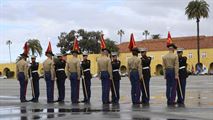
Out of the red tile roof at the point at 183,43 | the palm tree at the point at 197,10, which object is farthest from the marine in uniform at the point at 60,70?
the red tile roof at the point at 183,43

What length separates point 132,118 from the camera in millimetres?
12062

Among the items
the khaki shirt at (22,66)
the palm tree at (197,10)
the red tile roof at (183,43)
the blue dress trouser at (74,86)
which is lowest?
the blue dress trouser at (74,86)

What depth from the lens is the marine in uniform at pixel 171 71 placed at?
15469 millimetres

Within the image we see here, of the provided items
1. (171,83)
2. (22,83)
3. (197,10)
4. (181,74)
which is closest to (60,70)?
(22,83)

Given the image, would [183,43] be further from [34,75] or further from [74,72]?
[74,72]

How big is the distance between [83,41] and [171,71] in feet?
308

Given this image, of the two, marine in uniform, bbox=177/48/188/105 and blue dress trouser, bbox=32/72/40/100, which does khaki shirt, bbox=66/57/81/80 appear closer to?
blue dress trouser, bbox=32/72/40/100

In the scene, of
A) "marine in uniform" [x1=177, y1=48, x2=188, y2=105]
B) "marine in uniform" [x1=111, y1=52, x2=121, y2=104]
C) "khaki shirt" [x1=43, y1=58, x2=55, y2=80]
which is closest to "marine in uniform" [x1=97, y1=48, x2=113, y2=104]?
"marine in uniform" [x1=111, y1=52, x2=121, y2=104]

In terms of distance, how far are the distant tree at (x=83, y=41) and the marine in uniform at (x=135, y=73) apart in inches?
3602

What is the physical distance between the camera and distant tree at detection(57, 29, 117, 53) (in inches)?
4279

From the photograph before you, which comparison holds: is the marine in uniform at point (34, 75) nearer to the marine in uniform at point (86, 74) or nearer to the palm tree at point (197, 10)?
the marine in uniform at point (86, 74)

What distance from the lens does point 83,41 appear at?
109 meters

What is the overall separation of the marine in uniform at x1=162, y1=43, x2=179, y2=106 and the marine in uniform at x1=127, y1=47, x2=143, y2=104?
0.86 m

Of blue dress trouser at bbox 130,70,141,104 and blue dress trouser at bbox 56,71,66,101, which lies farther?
blue dress trouser at bbox 56,71,66,101
